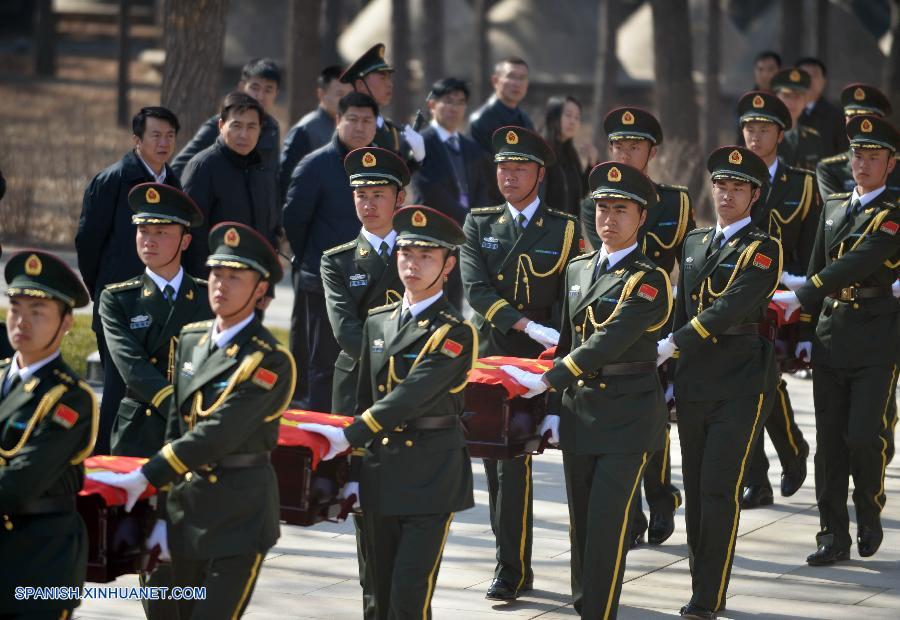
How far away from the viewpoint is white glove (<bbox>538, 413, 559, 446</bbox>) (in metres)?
8.05

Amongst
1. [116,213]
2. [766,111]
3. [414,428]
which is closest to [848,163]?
[766,111]

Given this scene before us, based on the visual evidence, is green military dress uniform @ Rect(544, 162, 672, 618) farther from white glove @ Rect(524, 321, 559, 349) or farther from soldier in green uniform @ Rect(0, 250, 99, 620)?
soldier in green uniform @ Rect(0, 250, 99, 620)

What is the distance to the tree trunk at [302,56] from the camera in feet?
82.5

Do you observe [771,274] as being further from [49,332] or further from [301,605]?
[49,332]

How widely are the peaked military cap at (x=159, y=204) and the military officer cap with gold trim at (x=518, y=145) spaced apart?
2.09 meters

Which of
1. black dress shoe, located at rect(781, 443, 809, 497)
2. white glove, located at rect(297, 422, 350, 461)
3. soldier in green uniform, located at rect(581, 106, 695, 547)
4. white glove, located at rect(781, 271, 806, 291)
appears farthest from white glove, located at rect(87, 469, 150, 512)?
black dress shoe, located at rect(781, 443, 809, 497)

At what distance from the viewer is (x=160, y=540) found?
6492 millimetres

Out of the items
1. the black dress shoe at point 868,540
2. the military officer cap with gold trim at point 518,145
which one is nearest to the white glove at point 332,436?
the military officer cap with gold trim at point 518,145

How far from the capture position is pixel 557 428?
8.05 meters

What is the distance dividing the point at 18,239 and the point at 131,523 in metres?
14.9

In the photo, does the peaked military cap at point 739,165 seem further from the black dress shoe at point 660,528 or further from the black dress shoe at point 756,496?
the black dress shoe at point 756,496

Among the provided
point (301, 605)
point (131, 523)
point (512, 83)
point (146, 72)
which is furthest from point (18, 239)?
point (146, 72)

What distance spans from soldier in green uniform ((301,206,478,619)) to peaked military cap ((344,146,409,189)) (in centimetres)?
134

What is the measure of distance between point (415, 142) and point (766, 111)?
3.12 metres
